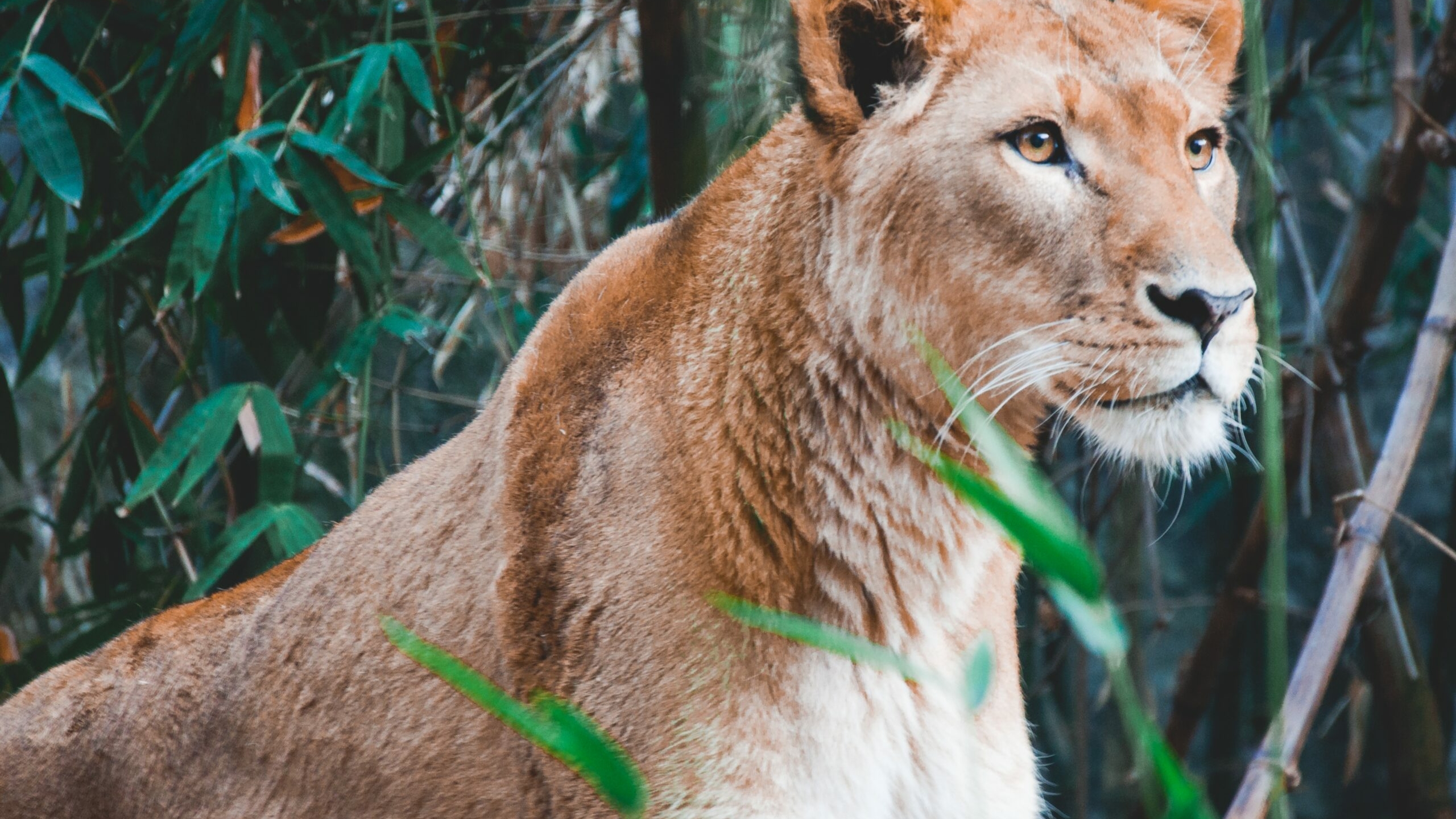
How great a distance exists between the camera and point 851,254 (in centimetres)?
174

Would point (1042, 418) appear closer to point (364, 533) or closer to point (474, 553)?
point (474, 553)

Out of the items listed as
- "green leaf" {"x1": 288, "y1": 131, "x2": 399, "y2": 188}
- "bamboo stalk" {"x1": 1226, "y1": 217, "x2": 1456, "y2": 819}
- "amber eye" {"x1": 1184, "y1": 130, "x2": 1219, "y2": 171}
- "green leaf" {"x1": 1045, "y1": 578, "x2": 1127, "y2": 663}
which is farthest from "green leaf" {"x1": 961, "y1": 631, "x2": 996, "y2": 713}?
"green leaf" {"x1": 288, "y1": 131, "x2": 399, "y2": 188}

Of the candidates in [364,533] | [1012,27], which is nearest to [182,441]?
[364,533]

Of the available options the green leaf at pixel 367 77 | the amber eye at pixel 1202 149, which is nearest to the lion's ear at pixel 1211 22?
the amber eye at pixel 1202 149

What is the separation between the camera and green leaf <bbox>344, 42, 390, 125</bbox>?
271 centimetres

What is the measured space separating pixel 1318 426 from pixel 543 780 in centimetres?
299

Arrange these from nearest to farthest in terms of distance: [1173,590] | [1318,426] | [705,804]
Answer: [705,804]
[1318,426]
[1173,590]

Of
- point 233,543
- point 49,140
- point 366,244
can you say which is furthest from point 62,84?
point 233,543

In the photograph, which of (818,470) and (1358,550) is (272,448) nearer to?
(818,470)

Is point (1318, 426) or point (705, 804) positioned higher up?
point (705, 804)

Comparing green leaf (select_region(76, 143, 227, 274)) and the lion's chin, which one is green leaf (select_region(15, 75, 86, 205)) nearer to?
green leaf (select_region(76, 143, 227, 274))

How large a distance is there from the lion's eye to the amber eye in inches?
9.6

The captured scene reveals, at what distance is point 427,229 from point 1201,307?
182cm

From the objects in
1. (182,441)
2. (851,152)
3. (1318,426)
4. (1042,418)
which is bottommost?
(1318,426)
